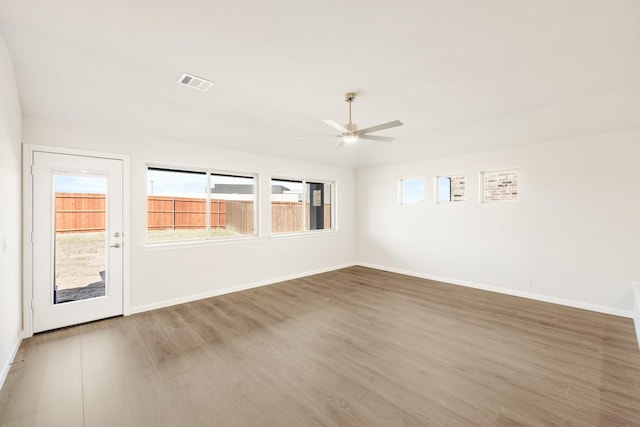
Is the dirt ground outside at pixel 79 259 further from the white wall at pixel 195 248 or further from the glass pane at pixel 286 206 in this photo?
the glass pane at pixel 286 206

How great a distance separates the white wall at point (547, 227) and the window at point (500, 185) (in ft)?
0.41

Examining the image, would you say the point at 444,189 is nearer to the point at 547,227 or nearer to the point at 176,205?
the point at 547,227

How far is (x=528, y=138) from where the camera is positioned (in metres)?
4.35

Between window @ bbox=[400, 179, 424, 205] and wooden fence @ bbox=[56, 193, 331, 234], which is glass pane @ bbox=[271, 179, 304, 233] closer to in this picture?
wooden fence @ bbox=[56, 193, 331, 234]

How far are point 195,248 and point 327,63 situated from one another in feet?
11.4

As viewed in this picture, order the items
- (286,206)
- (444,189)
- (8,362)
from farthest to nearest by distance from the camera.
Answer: (286,206) < (444,189) < (8,362)

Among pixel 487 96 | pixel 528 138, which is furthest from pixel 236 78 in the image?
pixel 528 138

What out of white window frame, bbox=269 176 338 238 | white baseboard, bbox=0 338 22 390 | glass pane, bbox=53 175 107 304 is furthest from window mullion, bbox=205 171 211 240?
white baseboard, bbox=0 338 22 390

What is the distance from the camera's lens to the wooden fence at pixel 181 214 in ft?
11.4

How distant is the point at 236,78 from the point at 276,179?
3.01 m

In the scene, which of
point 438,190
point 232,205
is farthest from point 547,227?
point 232,205

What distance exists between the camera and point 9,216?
8.43ft

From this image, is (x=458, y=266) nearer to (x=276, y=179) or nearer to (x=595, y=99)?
(x=595, y=99)

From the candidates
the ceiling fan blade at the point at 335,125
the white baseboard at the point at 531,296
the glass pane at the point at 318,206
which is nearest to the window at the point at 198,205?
the glass pane at the point at 318,206
